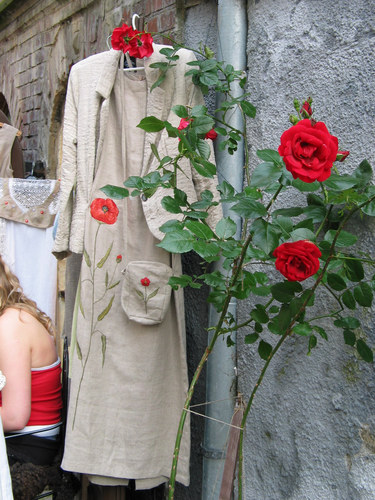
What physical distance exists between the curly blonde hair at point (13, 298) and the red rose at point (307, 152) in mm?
1403

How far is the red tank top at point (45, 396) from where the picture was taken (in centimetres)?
219

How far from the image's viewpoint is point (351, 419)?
171 cm

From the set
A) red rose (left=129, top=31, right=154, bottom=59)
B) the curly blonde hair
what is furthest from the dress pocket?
red rose (left=129, top=31, right=154, bottom=59)

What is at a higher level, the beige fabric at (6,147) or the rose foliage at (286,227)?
the beige fabric at (6,147)

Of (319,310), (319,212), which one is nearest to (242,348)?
(319,310)

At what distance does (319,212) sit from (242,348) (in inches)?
26.4

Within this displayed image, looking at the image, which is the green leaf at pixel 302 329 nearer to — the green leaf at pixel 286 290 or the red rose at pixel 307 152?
the green leaf at pixel 286 290

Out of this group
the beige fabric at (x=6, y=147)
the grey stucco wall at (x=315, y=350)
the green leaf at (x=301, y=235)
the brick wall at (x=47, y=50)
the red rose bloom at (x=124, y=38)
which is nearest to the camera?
the green leaf at (x=301, y=235)

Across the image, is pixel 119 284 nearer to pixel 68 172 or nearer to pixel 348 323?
pixel 68 172

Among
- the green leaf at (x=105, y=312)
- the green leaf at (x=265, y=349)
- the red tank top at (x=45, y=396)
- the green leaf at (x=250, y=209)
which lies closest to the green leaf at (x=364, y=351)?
the green leaf at (x=265, y=349)

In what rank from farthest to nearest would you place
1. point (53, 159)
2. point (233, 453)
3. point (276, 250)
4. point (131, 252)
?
point (53, 159), point (131, 252), point (233, 453), point (276, 250)

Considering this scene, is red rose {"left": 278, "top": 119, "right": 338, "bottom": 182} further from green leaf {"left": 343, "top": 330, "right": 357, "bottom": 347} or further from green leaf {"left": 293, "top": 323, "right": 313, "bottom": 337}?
green leaf {"left": 343, "top": 330, "right": 357, "bottom": 347}

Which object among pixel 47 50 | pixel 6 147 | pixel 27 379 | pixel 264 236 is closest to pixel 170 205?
pixel 264 236

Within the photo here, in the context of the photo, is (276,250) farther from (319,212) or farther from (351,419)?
(351,419)
